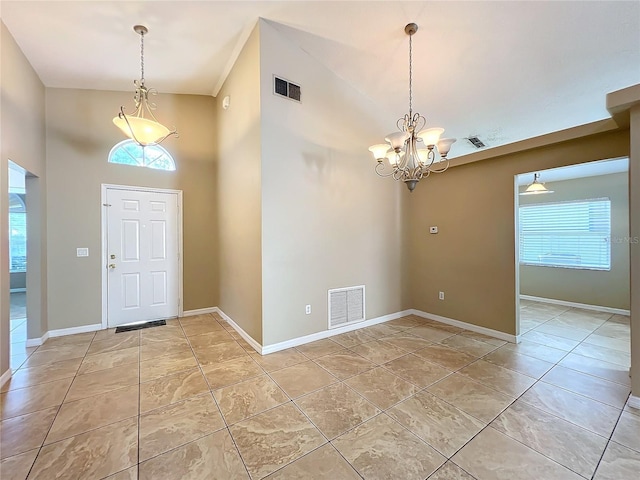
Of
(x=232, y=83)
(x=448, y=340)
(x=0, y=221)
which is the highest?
(x=232, y=83)

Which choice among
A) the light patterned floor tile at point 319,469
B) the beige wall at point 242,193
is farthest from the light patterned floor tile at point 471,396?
the beige wall at point 242,193

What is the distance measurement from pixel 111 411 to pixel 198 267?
2774 millimetres

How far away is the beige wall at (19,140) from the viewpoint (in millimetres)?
2566

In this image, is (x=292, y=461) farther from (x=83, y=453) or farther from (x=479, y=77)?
(x=479, y=77)

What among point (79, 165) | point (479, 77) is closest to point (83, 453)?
point (79, 165)

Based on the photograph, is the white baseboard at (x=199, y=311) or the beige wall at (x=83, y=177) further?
the white baseboard at (x=199, y=311)

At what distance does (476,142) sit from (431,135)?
2.83 m

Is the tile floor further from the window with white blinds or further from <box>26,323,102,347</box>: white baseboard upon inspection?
the window with white blinds

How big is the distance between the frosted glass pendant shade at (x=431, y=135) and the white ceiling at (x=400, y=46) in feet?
4.45

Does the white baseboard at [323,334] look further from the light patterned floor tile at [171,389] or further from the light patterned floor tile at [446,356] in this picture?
the light patterned floor tile at [446,356]

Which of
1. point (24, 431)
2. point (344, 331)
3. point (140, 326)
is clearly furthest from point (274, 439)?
point (140, 326)

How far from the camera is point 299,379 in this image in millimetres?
2600

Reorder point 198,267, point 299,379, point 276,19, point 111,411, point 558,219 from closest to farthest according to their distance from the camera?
point 111,411 → point 299,379 → point 276,19 → point 198,267 → point 558,219

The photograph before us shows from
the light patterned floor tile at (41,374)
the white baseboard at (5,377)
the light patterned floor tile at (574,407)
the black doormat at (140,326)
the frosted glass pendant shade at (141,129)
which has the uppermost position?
the frosted glass pendant shade at (141,129)
